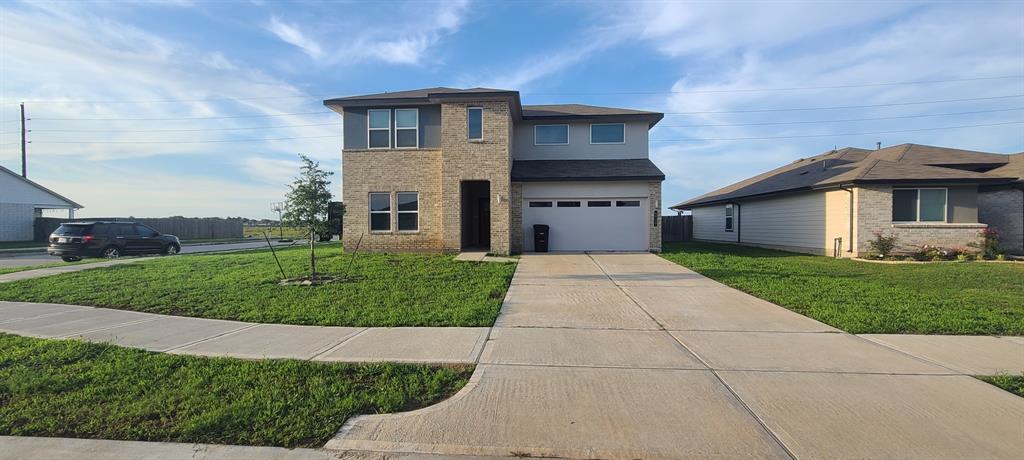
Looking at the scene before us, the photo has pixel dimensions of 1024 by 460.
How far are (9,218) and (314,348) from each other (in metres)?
40.1

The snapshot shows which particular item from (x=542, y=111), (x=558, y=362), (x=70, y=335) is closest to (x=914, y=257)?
(x=542, y=111)

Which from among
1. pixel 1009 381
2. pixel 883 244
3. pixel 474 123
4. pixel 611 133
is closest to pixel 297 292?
pixel 474 123

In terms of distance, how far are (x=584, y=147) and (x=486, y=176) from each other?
528 centimetres

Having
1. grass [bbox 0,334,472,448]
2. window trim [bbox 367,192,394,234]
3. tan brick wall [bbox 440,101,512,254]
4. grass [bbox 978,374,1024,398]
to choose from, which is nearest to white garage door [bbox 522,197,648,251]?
tan brick wall [bbox 440,101,512,254]

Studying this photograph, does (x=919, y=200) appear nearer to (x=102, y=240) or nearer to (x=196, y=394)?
(x=196, y=394)

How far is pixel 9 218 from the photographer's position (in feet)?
101

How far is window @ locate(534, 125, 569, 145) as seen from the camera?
64.2ft

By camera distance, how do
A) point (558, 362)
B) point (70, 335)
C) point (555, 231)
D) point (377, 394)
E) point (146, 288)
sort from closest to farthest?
point (377, 394), point (558, 362), point (70, 335), point (146, 288), point (555, 231)

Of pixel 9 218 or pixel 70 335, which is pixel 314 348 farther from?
pixel 9 218

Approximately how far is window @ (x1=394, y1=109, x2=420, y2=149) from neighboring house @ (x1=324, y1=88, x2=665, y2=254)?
4 centimetres

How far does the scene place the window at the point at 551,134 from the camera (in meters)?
19.6

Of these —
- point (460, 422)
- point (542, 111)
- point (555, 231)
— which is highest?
point (542, 111)

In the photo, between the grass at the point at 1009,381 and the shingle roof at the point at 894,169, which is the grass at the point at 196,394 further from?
the shingle roof at the point at 894,169

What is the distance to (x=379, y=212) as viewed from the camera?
1725cm
